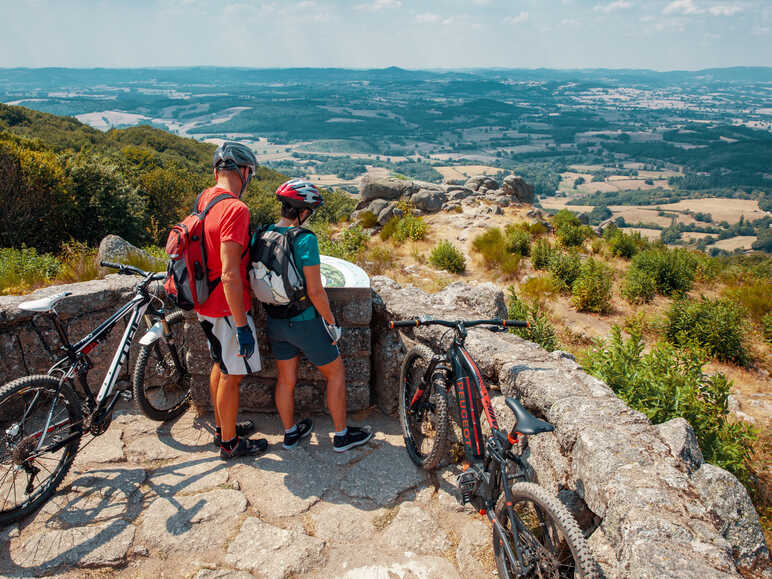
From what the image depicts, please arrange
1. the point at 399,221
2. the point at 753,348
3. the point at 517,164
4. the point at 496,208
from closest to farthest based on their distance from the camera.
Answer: the point at 753,348 → the point at 399,221 → the point at 496,208 → the point at 517,164

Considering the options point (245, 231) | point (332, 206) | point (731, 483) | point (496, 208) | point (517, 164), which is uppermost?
point (245, 231)

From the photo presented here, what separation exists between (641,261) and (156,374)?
9964mm

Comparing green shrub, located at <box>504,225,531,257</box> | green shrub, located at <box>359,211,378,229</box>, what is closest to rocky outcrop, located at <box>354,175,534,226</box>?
green shrub, located at <box>359,211,378,229</box>

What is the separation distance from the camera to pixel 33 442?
2879 mm

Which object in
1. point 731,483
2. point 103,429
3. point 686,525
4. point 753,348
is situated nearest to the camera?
point 686,525

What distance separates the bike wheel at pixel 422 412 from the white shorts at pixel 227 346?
1.11 meters

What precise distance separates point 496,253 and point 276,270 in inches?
376

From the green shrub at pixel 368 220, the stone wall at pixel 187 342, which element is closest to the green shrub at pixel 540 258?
the green shrub at pixel 368 220

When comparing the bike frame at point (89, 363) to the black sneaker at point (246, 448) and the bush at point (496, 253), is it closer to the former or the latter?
the black sneaker at point (246, 448)

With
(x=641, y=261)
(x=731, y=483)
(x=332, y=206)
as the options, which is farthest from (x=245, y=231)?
(x=332, y=206)

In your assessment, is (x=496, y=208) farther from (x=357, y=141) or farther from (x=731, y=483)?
(x=357, y=141)

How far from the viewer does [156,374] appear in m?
3.95

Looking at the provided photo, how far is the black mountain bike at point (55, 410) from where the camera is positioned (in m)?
2.83

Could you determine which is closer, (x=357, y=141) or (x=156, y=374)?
(x=156, y=374)
